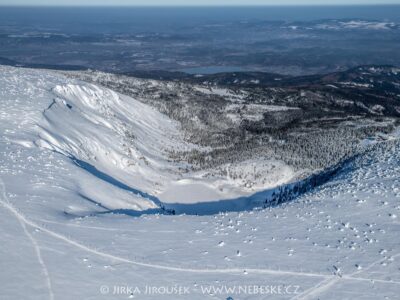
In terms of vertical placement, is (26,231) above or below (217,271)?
above

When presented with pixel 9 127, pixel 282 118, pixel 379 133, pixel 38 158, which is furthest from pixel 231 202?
pixel 282 118

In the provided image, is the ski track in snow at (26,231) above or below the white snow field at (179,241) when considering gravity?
→ above

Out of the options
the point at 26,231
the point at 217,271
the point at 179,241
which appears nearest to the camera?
the point at 217,271

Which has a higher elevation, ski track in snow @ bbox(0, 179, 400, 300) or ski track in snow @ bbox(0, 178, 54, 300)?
ski track in snow @ bbox(0, 178, 54, 300)

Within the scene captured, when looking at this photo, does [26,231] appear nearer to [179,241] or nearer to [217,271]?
[179,241]

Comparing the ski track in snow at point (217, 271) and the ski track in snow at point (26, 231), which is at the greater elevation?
the ski track in snow at point (26, 231)

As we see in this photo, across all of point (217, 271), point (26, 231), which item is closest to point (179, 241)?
point (217, 271)

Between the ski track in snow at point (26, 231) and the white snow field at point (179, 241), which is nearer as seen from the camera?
the ski track in snow at point (26, 231)

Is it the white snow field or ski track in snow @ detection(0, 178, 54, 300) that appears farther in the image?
the white snow field
